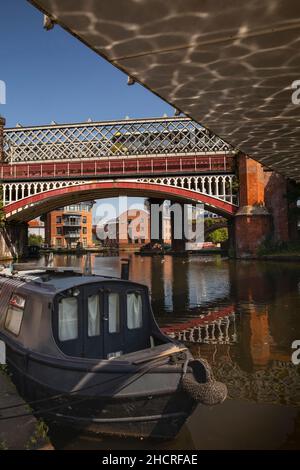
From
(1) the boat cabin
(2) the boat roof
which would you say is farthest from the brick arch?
(1) the boat cabin

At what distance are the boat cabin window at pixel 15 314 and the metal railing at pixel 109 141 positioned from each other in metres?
45.3

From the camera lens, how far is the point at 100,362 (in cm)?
641

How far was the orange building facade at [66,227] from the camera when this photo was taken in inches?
4331

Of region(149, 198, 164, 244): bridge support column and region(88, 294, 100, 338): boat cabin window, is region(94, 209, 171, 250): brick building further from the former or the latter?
region(88, 294, 100, 338): boat cabin window

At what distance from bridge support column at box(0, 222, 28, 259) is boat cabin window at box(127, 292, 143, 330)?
51137mm

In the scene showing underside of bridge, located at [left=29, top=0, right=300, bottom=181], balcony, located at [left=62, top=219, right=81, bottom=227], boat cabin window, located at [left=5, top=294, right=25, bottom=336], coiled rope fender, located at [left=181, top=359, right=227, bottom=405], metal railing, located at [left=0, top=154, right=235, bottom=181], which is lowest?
coiled rope fender, located at [left=181, top=359, right=227, bottom=405]

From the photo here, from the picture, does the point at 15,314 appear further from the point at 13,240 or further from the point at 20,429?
the point at 13,240

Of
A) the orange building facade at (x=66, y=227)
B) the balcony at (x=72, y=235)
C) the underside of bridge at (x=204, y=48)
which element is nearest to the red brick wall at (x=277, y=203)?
the underside of bridge at (x=204, y=48)

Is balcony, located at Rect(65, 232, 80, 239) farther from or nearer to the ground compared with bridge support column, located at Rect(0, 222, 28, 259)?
farther from the ground

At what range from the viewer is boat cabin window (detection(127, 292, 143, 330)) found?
7.96 metres

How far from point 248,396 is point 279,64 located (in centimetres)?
616
